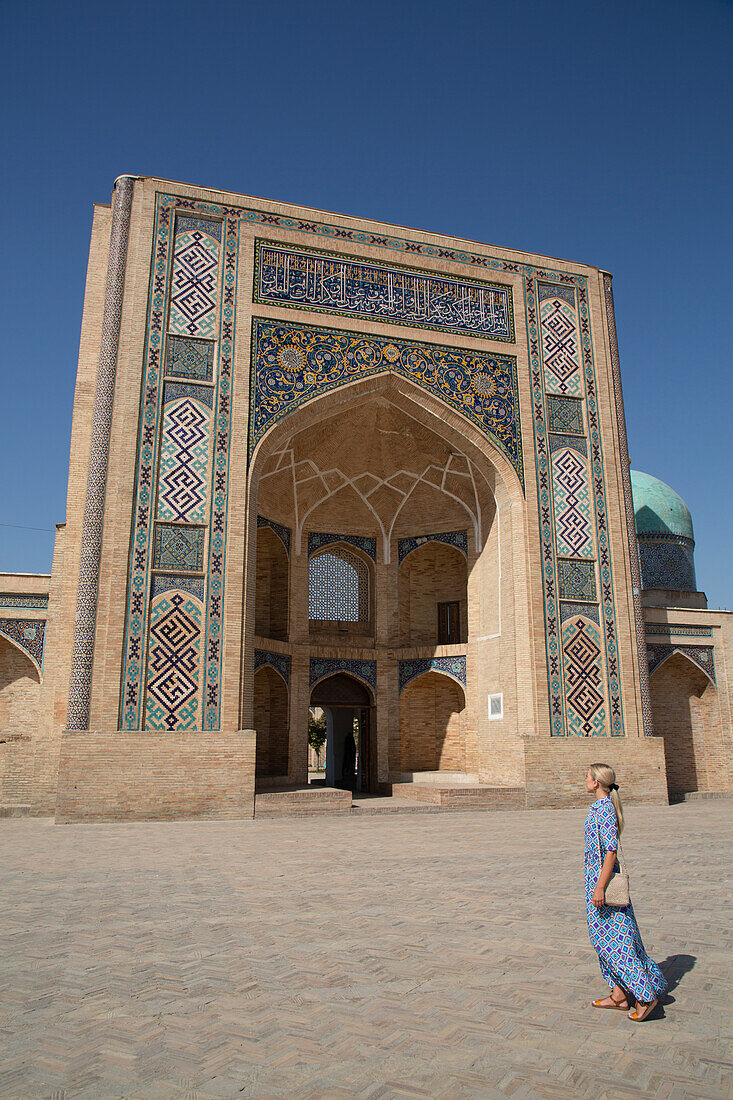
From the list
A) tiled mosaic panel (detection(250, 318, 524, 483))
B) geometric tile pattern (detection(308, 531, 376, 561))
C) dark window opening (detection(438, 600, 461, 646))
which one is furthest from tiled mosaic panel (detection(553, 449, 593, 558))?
geometric tile pattern (detection(308, 531, 376, 561))

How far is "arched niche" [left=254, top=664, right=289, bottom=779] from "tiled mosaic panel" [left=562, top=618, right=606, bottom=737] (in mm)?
4498

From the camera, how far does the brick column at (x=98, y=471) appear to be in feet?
28.7

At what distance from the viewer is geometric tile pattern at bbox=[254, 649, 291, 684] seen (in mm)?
12188

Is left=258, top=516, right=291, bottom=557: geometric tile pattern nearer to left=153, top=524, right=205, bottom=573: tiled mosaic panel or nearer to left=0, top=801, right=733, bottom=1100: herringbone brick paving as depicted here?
left=153, top=524, right=205, bottom=573: tiled mosaic panel

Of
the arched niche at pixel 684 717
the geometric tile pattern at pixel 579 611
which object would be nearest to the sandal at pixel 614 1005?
the geometric tile pattern at pixel 579 611

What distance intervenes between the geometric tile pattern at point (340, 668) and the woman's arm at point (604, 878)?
415 inches

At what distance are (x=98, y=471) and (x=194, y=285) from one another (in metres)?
2.91

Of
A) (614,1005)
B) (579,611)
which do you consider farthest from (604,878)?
(579,611)

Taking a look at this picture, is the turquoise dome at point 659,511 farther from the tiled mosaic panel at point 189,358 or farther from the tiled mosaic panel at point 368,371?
the tiled mosaic panel at point 189,358

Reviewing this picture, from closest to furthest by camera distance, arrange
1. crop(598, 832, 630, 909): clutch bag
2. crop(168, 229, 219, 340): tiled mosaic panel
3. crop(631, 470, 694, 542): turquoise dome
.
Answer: crop(598, 832, 630, 909): clutch bag < crop(168, 229, 219, 340): tiled mosaic panel < crop(631, 470, 694, 542): turquoise dome

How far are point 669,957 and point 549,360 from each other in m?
10.0

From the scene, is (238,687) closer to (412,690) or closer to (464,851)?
(464,851)

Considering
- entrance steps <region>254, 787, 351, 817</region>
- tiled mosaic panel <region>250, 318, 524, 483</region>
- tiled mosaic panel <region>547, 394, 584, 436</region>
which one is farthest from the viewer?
tiled mosaic panel <region>547, 394, 584, 436</region>

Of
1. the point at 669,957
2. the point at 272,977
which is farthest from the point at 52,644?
the point at 669,957
